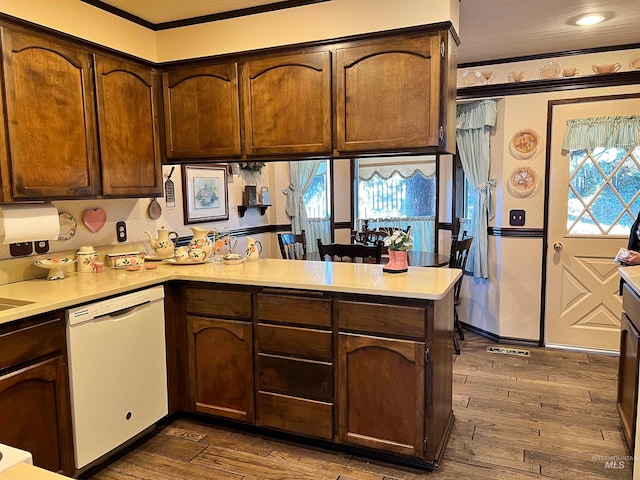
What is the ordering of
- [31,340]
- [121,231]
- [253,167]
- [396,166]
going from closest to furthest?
[31,340] → [121,231] → [253,167] → [396,166]

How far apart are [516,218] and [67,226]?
3506mm

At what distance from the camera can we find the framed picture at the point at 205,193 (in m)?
3.88

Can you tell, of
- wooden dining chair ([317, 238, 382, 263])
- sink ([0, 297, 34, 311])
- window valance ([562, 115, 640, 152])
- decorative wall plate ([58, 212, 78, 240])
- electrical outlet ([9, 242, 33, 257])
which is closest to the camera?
sink ([0, 297, 34, 311])

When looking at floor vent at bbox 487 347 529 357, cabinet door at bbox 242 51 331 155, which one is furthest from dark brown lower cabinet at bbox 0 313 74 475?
floor vent at bbox 487 347 529 357

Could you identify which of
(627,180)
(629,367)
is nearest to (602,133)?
(627,180)

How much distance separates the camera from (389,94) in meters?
2.58

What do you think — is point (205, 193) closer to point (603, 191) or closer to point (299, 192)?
point (299, 192)

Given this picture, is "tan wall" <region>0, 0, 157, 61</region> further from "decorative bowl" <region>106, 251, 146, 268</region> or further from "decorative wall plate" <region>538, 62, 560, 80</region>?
"decorative wall plate" <region>538, 62, 560, 80</region>

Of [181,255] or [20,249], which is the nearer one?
[20,249]

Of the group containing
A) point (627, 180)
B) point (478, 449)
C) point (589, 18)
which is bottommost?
point (478, 449)

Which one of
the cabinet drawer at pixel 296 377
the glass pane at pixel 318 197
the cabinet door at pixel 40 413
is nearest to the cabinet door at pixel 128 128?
the cabinet door at pixel 40 413

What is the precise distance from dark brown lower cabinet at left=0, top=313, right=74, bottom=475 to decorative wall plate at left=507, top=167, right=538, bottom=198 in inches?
141

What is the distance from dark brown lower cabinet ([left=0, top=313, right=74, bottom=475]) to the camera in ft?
6.31

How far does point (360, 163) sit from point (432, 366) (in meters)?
3.61
